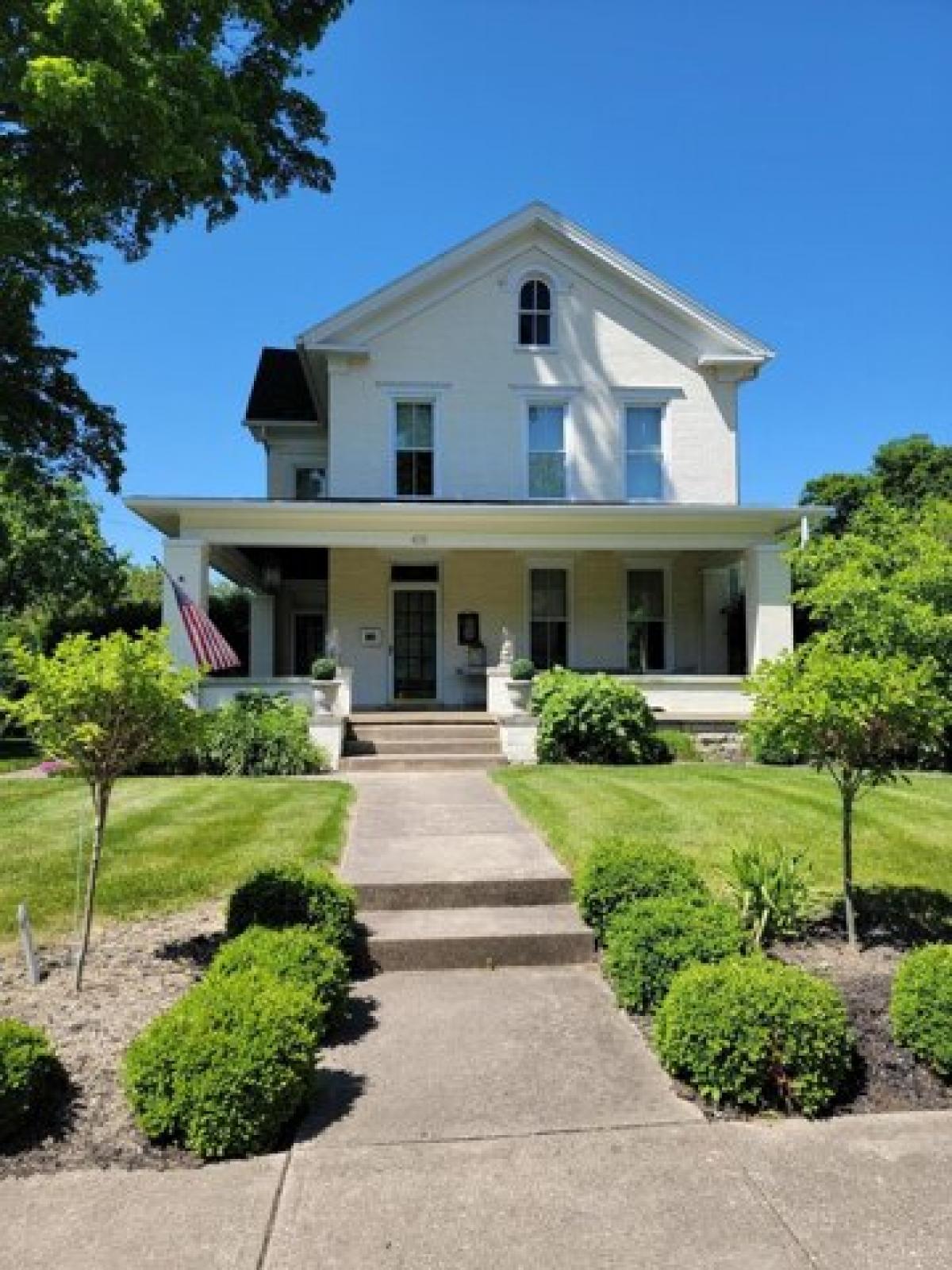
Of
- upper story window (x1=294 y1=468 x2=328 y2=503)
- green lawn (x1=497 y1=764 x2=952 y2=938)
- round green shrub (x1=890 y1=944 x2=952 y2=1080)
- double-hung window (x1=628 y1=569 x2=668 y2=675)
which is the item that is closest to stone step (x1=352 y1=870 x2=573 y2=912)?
green lawn (x1=497 y1=764 x2=952 y2=938)

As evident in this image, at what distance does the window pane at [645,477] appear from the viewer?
55.1 ft

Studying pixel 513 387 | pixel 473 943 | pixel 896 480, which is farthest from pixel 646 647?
pixel 896 480

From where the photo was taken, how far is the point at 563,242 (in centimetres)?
1706

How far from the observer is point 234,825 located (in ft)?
25.5

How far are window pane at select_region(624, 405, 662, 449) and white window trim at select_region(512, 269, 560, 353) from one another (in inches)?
77.7

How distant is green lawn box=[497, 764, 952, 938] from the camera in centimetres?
646

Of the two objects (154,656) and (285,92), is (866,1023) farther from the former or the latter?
(285,92)

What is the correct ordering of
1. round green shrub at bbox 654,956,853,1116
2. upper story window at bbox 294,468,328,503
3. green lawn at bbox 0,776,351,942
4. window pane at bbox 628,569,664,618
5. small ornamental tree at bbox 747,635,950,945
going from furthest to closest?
upper story window at bbox 294,468,328,503
window pane at bbox 628,569,664,618
green lawn at bbox 0,776,351,942
small ornamental tree at bbox 747,635,950,945
round green shrub at bbox 654,956,853,1116

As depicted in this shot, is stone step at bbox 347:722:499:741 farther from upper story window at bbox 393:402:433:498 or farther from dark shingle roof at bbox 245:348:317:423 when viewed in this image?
dark shingle roof at bbox 245:348:317:423

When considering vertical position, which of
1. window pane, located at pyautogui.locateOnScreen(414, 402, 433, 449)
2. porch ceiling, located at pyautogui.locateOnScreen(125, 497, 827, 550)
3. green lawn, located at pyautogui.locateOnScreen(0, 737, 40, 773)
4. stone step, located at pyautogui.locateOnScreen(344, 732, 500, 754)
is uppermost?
window pane, located at pyautogui.locateOnScreen(414, 402, 433, 449)

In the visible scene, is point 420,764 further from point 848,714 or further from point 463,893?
point 848,714

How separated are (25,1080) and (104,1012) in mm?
1155

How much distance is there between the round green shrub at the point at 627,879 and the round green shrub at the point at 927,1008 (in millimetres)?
1205

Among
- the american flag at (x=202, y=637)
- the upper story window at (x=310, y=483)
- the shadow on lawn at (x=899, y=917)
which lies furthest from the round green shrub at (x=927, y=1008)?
the upper story window at (x=310, y=483)
